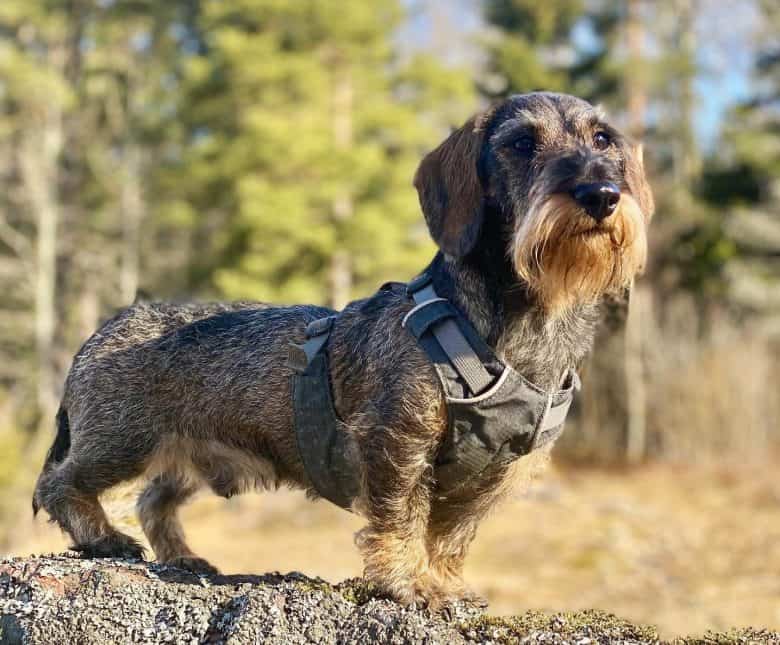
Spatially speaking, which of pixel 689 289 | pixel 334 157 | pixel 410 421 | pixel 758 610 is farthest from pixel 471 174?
pixel 689 289

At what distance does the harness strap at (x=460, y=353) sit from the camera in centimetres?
402

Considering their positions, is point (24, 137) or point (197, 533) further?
point (24, 137)

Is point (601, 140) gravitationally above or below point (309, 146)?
below

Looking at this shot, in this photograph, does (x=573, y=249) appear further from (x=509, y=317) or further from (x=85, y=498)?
(x=85, y=498)

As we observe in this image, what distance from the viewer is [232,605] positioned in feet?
13.3

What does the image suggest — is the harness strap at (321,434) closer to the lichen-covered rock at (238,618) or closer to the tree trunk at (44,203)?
the lichen-covered rock at (238,618)

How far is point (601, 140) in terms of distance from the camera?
4.46m

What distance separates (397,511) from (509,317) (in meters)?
0.92

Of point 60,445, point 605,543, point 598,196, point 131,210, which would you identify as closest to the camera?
point 598,196

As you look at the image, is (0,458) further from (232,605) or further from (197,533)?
(232,605)

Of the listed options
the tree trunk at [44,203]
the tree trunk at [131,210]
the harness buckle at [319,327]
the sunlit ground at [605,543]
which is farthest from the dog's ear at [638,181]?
the tree trunk at [131,210]

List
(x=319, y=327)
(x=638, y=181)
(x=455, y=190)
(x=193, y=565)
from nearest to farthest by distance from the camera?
(x=455, y=190), (x=638, y=181), (x=319, y=327), (x=193, y=565)

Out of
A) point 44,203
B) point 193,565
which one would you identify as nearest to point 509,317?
point 193,565

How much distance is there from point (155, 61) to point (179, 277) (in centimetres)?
878
